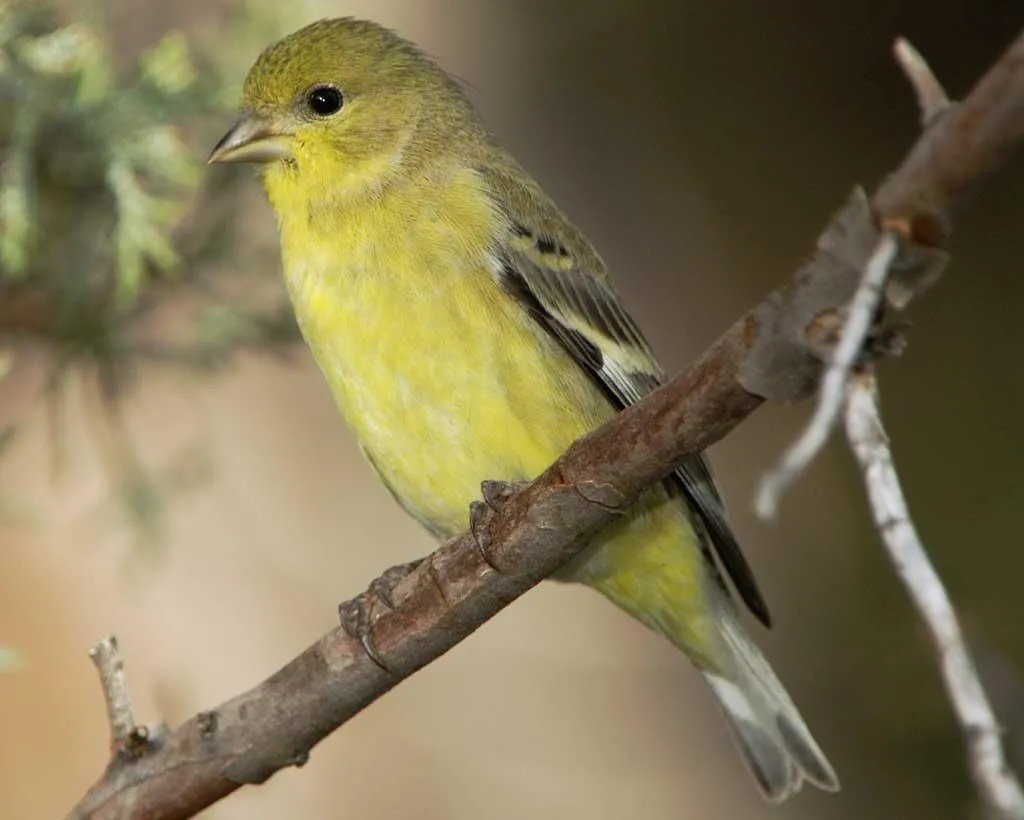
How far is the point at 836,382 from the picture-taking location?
5.18ft

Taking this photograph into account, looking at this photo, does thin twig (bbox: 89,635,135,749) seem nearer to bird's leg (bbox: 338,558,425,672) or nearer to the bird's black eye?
bird's leg (bbox: 338,558,425,672)

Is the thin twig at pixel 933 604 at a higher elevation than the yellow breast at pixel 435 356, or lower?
lower

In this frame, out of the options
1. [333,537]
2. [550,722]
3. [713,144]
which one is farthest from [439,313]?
[713,144]

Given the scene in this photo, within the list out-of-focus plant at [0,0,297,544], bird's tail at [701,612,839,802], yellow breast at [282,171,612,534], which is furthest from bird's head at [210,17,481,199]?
bird's tail at [701,612,839,802]

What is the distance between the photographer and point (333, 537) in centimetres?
532

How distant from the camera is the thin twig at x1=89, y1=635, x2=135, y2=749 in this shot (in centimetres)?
277

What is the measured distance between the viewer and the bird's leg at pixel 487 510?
266 cm

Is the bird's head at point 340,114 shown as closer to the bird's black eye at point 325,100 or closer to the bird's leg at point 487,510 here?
the bird's black eye at point 325,100

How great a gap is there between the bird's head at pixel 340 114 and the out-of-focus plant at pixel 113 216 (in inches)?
16.2

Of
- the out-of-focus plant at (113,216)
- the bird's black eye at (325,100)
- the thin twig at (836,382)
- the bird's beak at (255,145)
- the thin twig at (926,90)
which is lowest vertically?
the thin twig at (836,382)

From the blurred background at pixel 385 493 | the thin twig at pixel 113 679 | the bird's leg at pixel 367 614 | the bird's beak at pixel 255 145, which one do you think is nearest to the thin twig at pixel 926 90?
the bird's leg at pixel 367 614

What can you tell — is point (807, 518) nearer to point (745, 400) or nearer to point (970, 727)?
point (745, 400)

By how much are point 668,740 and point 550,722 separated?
1.99ft

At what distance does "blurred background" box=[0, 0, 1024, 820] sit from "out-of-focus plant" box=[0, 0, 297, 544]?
0.01 meters
